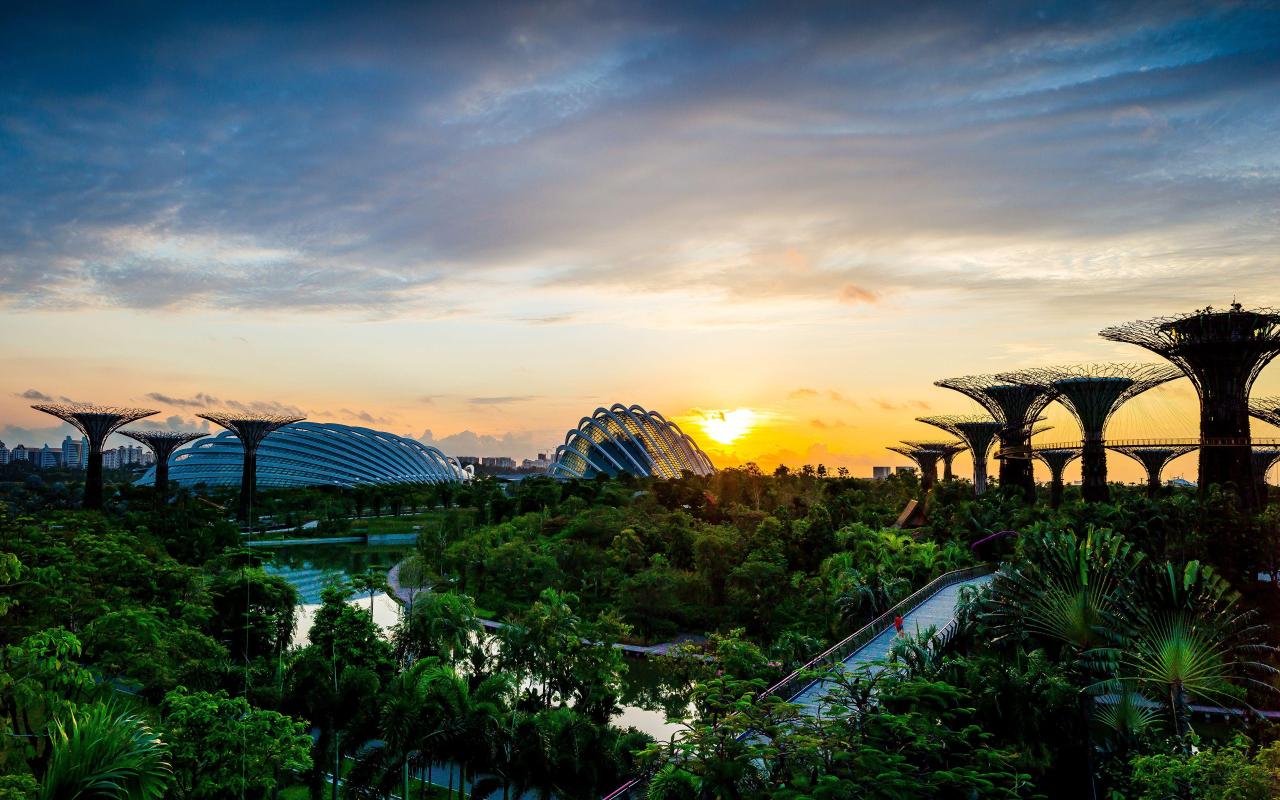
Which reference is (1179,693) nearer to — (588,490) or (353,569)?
(353,569)

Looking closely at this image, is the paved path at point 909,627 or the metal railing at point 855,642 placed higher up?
the metal railing at point 855,642

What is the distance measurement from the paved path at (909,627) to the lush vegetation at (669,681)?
49.8 inches

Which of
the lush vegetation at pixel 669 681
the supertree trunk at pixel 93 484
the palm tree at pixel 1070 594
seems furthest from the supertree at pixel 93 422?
the palm tree at pixel 1070 594

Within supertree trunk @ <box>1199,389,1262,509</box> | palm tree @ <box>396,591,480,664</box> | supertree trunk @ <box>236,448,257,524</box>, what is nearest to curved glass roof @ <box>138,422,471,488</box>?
supertree trunk @ <box>236,448,257,524</box>

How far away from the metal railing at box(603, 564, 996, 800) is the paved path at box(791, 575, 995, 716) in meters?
0.12

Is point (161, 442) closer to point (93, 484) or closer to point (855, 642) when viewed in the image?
point (93, 484)

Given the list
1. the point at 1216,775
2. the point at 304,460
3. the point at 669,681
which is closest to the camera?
the point at 1216,775

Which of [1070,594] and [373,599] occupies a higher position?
[1070,594]

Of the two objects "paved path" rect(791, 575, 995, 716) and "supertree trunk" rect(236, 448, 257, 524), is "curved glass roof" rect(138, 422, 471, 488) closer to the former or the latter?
"supertree trunk" rect(236, 448, 257, 524)

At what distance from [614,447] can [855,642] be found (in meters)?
83.1

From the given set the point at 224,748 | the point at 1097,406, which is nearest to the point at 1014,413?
the point at 1097,406

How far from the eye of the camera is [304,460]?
114 m

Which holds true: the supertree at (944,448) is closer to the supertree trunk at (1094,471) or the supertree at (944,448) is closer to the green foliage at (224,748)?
the supertree trunk at (1094,471)

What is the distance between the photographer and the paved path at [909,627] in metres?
18.1
